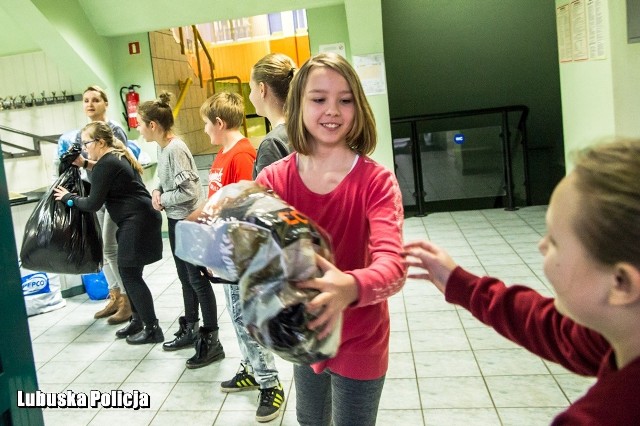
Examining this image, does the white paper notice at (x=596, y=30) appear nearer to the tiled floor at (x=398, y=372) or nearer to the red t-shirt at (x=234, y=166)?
the tiled floor at (x=398, y=372)

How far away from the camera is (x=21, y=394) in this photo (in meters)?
1.40

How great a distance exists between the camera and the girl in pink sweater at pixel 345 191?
1.26 metres

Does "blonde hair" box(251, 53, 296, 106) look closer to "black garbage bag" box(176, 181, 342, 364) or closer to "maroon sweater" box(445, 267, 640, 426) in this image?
"black garbage bag" box(176, 181, 342, 364)

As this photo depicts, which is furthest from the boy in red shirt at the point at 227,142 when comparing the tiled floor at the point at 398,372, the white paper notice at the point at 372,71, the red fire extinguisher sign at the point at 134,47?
the red fire extinguisher sign at the point at 134,47

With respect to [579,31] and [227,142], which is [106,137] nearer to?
[227,142]

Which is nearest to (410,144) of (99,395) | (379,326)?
(99,395)

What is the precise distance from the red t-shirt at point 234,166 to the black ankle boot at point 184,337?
1.13 metres

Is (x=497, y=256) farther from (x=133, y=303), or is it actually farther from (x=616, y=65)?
(x=133, y=303)

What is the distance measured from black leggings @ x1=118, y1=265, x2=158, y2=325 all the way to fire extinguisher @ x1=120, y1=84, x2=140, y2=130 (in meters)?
3.06

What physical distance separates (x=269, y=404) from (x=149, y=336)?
1253 millimetres

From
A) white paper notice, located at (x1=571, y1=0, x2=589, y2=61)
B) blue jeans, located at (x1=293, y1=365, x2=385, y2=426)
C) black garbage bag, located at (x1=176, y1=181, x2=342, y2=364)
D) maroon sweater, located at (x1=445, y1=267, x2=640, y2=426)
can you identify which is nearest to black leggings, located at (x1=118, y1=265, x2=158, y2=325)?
blue jeans, located at (x1=293, y1=365, x2=385, y2=426)

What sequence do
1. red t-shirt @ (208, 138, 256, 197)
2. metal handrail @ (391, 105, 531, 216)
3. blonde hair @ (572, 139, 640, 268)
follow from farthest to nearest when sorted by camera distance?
metal handrail @ (391, 105, 531, 216)
red t-shirt @ (208, 138, 256, 197)
blonde hair @ (572, 139, 640, 268)

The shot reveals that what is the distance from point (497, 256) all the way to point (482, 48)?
12.3ft

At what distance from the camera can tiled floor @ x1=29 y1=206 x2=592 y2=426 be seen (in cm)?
251
